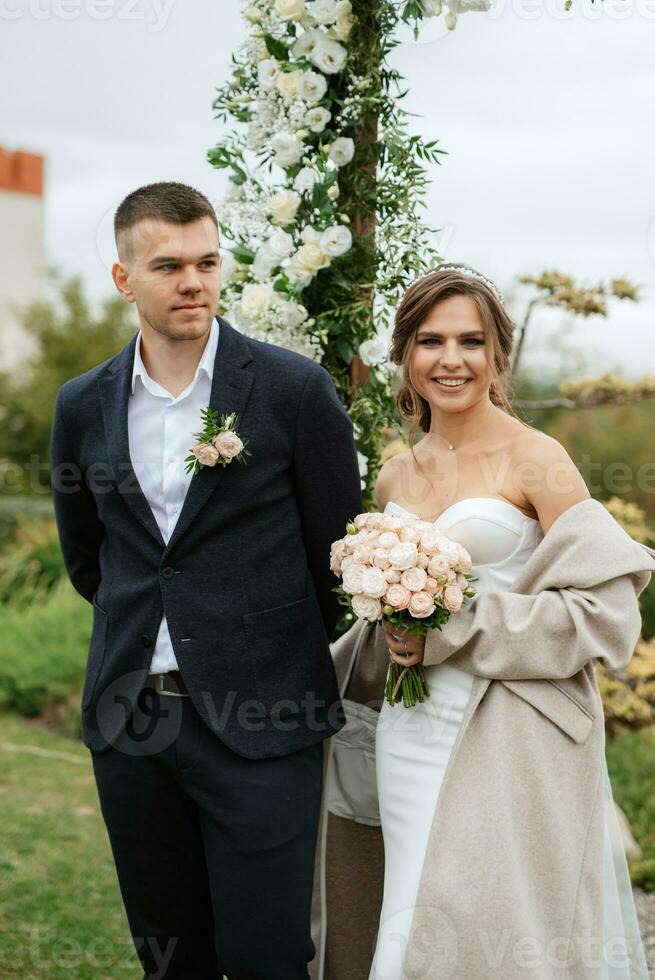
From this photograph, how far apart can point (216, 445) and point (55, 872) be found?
3.58 m

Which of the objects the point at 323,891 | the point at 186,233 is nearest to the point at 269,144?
the point at 186,233

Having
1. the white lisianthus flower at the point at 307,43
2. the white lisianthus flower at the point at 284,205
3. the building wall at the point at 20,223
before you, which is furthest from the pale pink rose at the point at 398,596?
the building wall at the point at 20,223

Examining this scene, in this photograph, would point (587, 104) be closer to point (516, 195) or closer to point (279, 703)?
point (516, 195)

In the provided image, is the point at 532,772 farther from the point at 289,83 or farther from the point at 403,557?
the point at 289,83

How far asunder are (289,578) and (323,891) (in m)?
1.05

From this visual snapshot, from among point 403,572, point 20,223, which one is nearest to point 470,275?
point 403,572

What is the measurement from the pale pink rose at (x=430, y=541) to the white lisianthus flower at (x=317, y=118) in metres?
1.47

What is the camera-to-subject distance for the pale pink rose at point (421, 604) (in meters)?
2.47

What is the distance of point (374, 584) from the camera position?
248cm

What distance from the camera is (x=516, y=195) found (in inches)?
255

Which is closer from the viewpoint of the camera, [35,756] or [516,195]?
[516,195]

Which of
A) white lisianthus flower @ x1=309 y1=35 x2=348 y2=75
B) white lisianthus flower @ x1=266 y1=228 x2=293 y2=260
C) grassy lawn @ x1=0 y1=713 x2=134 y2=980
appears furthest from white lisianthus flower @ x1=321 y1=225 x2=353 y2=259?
grassy lawn @ x1=0 y1=713 x2=134 y2=980

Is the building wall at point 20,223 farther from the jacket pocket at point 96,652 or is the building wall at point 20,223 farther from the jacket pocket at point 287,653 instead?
the jacket pocket at point 287,653

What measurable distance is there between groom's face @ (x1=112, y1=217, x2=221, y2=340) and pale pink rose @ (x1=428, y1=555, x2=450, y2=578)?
32.9 inches
